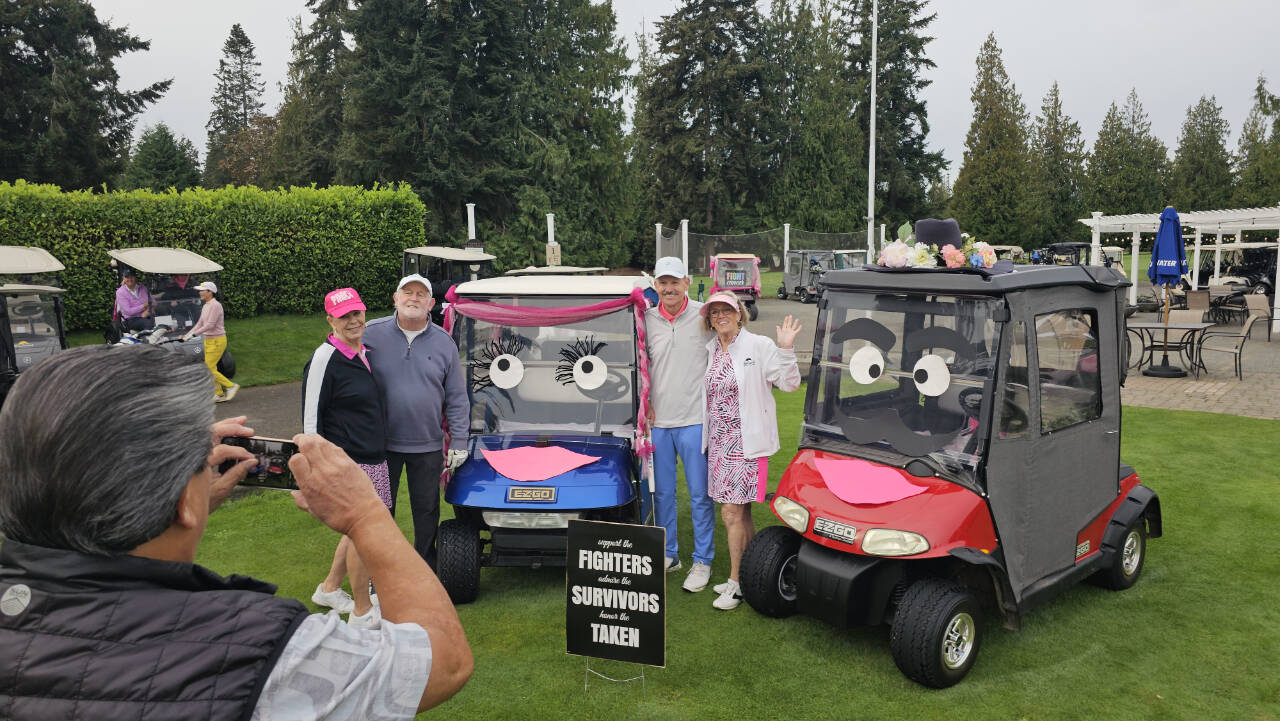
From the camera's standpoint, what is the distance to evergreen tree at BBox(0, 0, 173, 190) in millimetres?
27891

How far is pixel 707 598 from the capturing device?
5516 mm

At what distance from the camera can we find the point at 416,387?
510 cm

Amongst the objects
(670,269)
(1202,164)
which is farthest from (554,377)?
(1202,164)

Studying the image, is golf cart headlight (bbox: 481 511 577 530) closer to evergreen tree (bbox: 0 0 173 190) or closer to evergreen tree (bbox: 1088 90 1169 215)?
evergreen tree (bbox: 0 0 173 190)

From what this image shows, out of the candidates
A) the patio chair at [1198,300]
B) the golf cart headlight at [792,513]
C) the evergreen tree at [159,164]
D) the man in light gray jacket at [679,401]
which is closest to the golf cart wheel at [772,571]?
the golf cart headlight at [792,513]

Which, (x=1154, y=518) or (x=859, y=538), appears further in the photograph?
(x=1154, y=518)

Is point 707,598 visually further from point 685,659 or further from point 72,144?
point 72,144

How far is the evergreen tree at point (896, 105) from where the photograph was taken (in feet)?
178

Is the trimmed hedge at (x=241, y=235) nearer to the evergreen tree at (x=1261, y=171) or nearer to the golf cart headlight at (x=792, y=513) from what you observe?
the golf cart headlight at (x=792, y=513)

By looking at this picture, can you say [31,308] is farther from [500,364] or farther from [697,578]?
[697,578]

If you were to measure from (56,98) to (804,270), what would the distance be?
26.1m

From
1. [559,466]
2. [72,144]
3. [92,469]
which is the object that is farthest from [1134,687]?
[72,144]

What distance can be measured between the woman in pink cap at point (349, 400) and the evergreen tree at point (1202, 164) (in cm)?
4966

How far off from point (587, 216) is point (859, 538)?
125 feet
